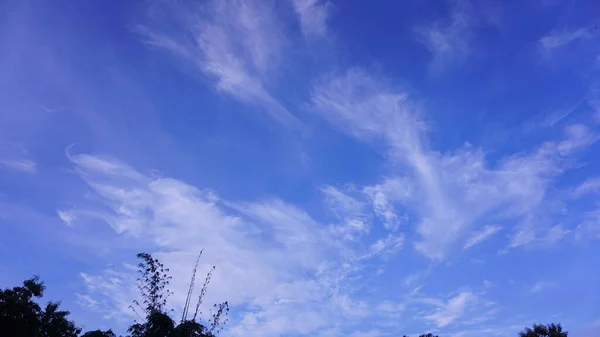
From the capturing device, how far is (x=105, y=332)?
2981cm

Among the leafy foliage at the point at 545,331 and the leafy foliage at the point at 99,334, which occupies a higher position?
the leafy foliage at the point at 545,331

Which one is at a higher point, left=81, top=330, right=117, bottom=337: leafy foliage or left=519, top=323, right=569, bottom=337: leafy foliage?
left=519, top=323, right=569, bottom=337: leafy foliage

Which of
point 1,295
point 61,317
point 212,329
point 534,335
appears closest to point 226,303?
point 212,329

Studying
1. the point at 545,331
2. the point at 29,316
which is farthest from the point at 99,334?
the point at 545,331

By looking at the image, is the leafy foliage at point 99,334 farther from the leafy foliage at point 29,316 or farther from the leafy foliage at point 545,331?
the leafy foliage at point 545,331

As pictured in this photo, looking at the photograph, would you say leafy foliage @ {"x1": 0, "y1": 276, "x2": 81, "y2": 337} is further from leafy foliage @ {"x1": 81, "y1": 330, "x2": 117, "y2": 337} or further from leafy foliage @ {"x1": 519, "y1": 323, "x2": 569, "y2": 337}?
leafy foliage @ {"x1": 519, "y1": 323, "x2": 569, "y2": 337}

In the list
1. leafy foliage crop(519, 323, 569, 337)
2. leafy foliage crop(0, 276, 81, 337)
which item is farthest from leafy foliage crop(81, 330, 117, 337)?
leafy foliage crop(519, 323, 569, 337)

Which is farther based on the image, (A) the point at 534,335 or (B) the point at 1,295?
(A) the point at 534,335

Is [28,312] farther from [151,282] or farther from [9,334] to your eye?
[151,282]

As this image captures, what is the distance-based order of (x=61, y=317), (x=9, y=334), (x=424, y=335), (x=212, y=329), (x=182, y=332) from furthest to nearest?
1. (x=424, y=335)
2. (x=61, y=317)
3. (x=212, y=329)
4. (x=9, y=334)
5. (x=182, y=332)

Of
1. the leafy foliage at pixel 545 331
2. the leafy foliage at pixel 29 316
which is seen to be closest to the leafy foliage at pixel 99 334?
the leafy foliage at pixel 29 316

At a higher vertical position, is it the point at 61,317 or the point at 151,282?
the point at 151,282

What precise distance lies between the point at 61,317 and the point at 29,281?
4.49 m

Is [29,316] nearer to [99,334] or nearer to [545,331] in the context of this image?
[99,334]
